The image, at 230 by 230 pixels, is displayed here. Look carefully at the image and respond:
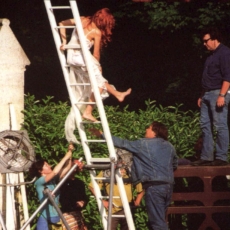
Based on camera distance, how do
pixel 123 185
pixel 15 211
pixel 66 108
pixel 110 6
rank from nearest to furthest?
1. pixel 123 185
2. pixel 15 211
3. pixel 66 108
4. pixel 110 6

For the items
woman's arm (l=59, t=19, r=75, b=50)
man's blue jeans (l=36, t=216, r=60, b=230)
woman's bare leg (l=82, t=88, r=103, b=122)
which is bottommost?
man's blue jeans (l=36, t=216, r=60, b=230)

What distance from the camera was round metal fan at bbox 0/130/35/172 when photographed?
10.5 metres

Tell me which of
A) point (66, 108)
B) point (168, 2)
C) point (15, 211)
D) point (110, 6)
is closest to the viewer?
point (15, 211)

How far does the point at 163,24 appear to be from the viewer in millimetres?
15211

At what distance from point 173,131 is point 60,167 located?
199 cm

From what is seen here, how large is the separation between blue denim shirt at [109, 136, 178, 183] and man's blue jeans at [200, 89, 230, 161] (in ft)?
2.83

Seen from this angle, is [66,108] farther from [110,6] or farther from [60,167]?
[110,6]

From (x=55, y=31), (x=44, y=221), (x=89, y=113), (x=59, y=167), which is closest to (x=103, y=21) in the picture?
(x=55, y=31)

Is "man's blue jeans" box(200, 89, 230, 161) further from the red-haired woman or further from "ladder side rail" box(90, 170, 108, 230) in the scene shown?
"ladder side rail" box(90, 170, 108, 230)

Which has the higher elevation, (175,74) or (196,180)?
(175,74)

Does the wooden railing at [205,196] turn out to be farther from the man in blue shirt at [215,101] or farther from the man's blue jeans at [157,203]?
the man's blue jeans at [157,203]

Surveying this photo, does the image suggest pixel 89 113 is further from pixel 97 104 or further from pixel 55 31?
pixel 55 31

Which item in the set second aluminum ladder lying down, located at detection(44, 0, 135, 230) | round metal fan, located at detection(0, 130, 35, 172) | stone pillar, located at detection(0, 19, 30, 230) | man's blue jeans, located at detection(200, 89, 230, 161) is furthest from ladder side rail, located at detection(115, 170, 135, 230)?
stone pillar, located at detection(0, 19, 30, 230)

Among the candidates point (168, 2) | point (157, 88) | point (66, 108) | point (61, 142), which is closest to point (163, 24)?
point (168, 2)
